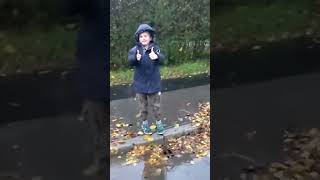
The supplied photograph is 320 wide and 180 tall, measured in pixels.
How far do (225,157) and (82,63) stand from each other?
0.98 meters

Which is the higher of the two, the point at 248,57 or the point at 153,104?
the point at 248,57

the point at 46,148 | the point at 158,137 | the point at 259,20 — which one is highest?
the point at 259,20

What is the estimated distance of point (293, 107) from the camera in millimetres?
3201

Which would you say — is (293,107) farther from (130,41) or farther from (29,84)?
(130,41)

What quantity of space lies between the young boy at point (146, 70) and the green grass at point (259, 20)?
2.08 m

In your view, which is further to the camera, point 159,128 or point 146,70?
point 159,128

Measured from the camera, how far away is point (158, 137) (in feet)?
20.5

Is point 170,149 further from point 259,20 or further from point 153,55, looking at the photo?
point 259,20

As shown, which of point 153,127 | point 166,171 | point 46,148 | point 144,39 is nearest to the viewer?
point 46,148

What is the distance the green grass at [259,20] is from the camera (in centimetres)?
305

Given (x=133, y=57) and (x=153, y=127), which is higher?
(x=133, y=57)

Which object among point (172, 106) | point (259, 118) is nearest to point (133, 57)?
point (259, 118)

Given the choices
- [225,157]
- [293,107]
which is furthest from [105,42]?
[293,107]

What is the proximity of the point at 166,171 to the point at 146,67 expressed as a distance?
1050mm
